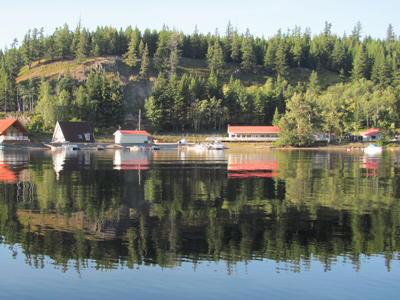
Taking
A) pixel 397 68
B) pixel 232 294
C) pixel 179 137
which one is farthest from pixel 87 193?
pixel 397 68

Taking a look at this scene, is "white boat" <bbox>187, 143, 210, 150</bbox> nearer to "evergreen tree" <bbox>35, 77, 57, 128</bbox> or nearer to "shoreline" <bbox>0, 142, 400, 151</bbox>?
"shoreline" <bbox>0, 142, 400, 151</bbox>

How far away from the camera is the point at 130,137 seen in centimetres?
9612

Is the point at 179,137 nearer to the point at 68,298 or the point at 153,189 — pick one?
the point at 153,189

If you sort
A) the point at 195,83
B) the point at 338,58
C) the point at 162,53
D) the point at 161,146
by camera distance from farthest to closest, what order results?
the point at 338,58, the point at 162,53, the point at 195,83, the point at 161,146

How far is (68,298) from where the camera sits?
9.35 m

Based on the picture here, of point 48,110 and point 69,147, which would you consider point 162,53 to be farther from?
point 69,147

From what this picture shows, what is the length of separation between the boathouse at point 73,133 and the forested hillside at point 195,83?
659 cm

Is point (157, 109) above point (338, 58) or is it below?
below

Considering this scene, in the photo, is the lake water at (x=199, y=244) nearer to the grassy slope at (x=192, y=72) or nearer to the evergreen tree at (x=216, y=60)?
the grassy slope at (x=192, y=72)

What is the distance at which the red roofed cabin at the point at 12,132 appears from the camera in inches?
3403

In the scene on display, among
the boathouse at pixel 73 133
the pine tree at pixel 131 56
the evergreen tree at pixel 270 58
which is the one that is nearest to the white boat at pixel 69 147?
the boathouse at pixel 73 133

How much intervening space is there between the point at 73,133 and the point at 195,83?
44431 millimetres

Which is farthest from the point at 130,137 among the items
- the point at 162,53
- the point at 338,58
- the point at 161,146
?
the point at 338,58

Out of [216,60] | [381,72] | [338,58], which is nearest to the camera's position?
[381,72]
